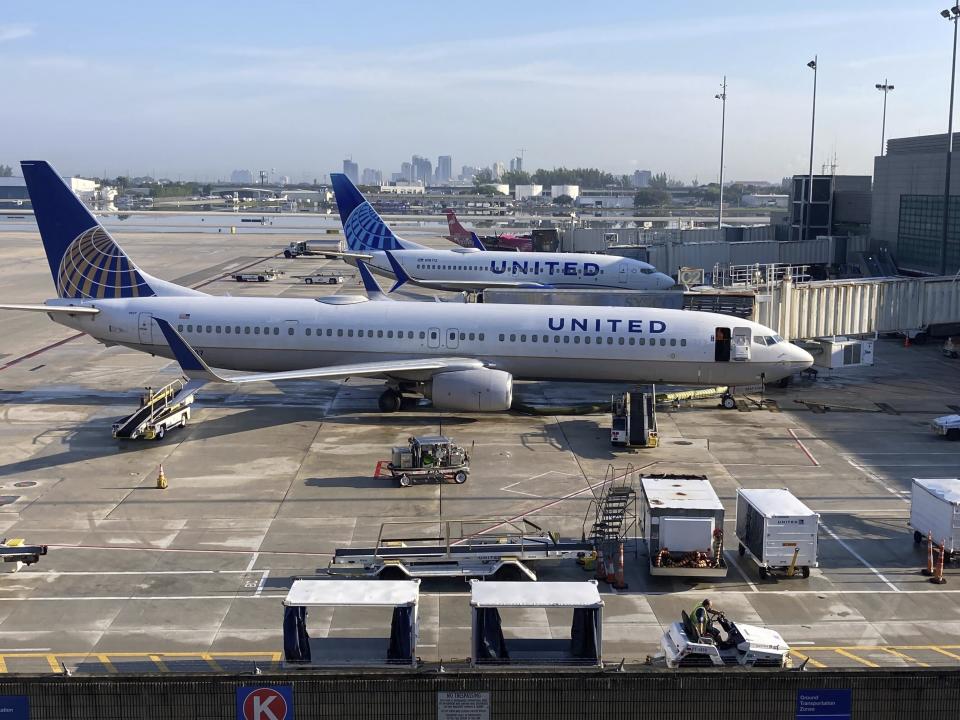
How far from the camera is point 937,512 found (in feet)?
82.6

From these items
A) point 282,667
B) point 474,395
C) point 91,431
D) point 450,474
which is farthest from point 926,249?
point 282,667

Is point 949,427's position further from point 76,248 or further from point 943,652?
point 76,248

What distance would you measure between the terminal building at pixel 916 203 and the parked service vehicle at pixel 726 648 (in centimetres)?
5170

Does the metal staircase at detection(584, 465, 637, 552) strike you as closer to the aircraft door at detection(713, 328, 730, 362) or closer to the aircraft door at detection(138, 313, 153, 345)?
the aircraft door at detection(713, 328, 730, 362)

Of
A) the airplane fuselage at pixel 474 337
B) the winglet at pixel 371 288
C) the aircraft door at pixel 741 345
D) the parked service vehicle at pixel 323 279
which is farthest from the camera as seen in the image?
the parked service vehicle at pixel 323 279

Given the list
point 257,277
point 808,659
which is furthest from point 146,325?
point 257,277

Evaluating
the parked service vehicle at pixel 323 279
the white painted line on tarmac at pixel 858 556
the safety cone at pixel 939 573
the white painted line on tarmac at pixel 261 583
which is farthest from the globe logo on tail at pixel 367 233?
the safety cone at pixel 939 573

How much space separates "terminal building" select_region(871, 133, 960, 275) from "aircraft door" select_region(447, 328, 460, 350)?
38.0 m

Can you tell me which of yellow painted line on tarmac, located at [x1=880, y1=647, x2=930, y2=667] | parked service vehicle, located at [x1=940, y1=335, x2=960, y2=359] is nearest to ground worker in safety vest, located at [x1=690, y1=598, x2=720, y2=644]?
yellow painted line on tarmac, located at [x1=880, y1=647, x2=930, y2=667]

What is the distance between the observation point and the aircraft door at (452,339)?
39.6 metres

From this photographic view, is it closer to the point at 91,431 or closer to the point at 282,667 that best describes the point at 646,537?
the point at 282,667

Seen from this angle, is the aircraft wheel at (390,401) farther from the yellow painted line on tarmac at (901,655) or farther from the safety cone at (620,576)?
the yellow painted line on tarmac at (901,655)

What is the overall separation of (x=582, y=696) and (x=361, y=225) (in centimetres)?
6381

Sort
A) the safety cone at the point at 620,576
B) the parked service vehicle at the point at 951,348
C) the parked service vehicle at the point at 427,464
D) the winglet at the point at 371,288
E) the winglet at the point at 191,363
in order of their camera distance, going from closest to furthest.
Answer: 1. the safety cone at the point at 620,576
2. the parked service vehicle at the point at 427,464
3. the winglet at the point at 191,363
4. the winglet at the point at 371,288
5. the parked service vehicle at the point at 951,348
